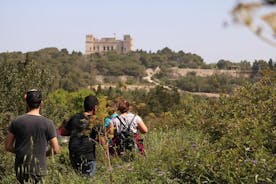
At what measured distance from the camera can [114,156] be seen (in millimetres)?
5973

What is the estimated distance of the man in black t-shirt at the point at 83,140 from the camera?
203 inches

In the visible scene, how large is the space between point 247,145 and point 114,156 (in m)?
1.81

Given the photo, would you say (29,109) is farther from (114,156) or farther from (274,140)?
(274,140)

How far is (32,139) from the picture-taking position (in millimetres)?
4254

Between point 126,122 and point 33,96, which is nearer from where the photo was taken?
point 33,96

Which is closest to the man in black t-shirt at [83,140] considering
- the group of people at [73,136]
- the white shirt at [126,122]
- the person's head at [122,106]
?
the group of people at [73,136]

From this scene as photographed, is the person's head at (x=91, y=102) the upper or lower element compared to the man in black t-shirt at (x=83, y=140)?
upper

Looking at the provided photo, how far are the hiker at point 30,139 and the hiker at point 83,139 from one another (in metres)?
0.84

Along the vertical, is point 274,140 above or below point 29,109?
below

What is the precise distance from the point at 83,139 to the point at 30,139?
1217 millimetres

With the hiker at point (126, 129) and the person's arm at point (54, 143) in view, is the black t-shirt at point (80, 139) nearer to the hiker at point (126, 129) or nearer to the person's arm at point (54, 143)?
the hiker at point (126, 129)

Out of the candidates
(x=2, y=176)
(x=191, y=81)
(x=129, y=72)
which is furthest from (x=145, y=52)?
(x=2, y=176)

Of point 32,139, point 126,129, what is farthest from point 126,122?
point 32,139

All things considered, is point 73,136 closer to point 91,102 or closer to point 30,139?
point 91,102
